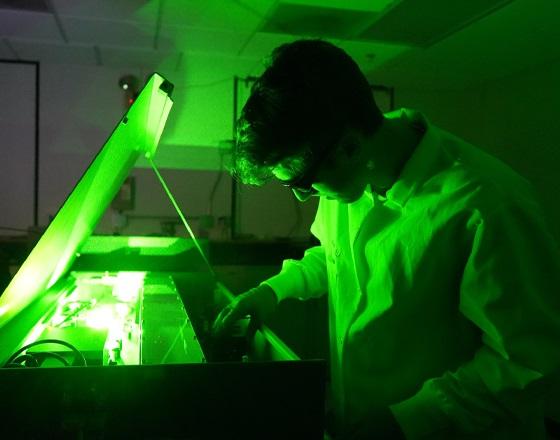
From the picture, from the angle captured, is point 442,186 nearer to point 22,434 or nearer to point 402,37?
point 22,434

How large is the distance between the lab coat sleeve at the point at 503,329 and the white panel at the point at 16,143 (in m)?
4.40

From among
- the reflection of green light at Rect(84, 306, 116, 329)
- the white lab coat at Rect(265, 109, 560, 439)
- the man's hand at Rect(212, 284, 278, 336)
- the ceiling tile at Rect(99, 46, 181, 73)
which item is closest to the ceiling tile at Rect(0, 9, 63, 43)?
the ceiling tile at Rect(99, 46, 181, 73)

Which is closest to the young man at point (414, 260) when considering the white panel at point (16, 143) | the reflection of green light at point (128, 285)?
the reflection of green light at point (128, 285)

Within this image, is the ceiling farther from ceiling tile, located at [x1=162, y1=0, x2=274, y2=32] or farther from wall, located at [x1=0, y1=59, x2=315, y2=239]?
wall, located at [x1=0, y1=59, x2=315, y2=239]

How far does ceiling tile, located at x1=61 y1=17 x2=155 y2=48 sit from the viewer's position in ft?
11.5

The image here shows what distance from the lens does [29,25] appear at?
11.7 ft

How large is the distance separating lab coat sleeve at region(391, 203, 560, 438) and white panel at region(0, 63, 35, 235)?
14.4 feet

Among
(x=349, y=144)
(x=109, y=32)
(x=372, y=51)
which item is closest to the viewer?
(x=349, y=144)

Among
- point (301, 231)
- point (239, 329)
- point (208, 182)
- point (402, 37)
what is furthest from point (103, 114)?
point (239, 329)

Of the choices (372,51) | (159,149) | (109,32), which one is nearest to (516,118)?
(372,51)

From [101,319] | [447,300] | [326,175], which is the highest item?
[326,175]

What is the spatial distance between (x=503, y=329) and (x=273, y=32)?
3211mm

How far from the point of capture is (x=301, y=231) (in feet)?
16.6

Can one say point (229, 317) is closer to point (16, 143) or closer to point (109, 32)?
point (109, 32)
